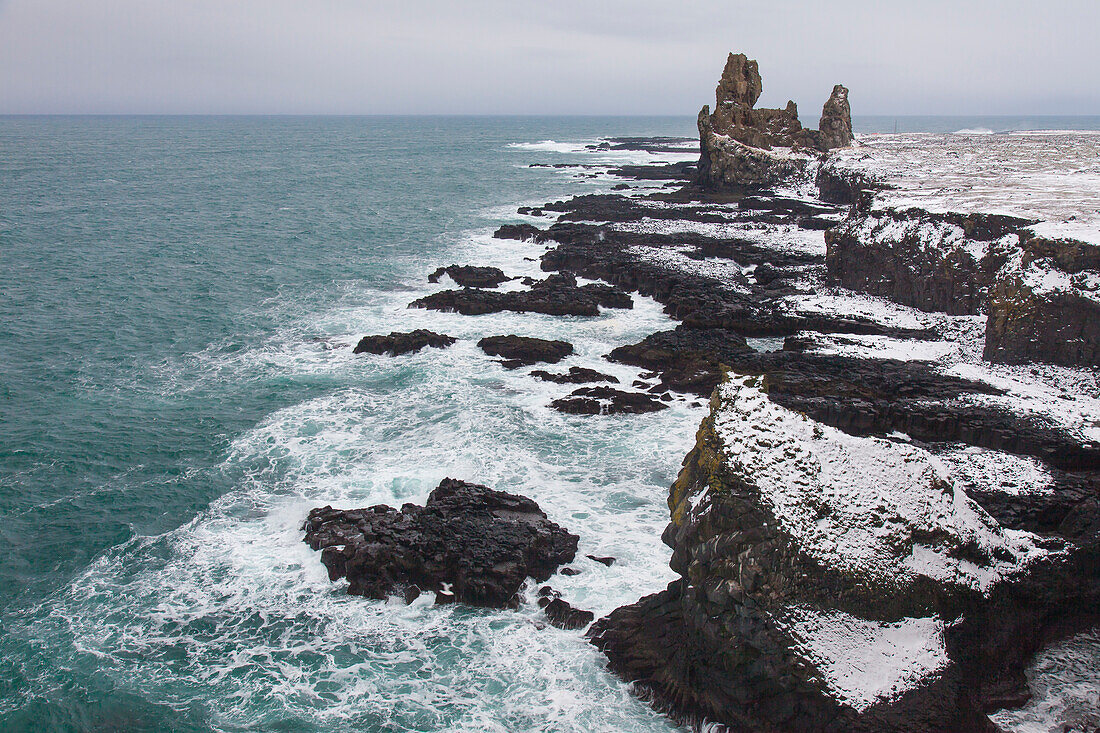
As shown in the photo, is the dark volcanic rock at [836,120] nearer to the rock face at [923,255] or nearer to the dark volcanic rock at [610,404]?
the rock face at [923,255]

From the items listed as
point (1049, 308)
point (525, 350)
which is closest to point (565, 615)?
point (525, 350)

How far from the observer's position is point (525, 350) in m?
33.8

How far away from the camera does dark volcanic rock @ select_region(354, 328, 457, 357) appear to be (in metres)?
35.2

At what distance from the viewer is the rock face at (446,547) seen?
18.1m

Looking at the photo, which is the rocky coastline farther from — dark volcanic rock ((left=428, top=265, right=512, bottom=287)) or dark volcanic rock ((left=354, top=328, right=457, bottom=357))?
dark volcanic rock ((left=428, top=265, right=512, bottom=287))

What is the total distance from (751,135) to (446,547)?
82.6 m

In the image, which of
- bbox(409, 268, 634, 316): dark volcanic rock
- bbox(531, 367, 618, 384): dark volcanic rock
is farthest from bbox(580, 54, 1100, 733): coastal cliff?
bbox(409, 268, 634, 316): dark volcanic rock

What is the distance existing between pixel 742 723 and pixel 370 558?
10072mm

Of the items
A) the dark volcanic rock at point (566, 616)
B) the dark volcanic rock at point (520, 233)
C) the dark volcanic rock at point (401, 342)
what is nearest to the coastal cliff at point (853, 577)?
the dark volcanic rock at point (566, 616)

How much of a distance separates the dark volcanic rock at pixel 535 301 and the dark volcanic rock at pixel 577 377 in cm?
982

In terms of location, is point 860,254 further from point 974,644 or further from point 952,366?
point 974,644

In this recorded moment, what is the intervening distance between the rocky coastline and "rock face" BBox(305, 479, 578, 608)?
68 mm

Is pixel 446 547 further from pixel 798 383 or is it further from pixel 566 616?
pixel 798 383

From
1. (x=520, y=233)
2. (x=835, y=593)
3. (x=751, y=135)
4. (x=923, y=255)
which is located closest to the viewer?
(x=835, y=593)
